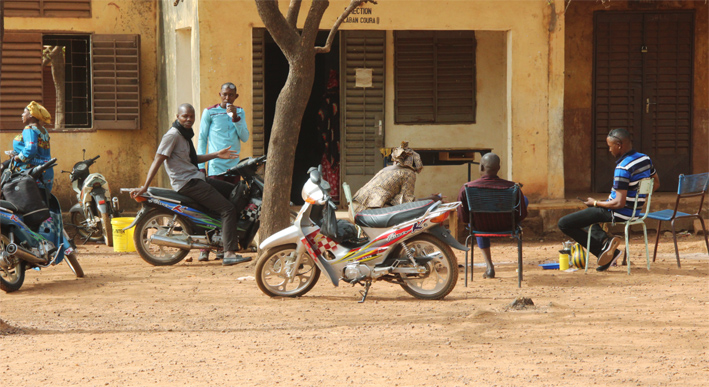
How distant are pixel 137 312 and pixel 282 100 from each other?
8.28ft

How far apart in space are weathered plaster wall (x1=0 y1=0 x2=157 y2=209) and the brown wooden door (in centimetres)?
605

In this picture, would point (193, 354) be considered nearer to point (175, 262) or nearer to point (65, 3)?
point (175, 262)

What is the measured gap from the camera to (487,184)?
24.0 feet

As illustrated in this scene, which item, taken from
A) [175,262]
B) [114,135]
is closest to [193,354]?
[175,262]

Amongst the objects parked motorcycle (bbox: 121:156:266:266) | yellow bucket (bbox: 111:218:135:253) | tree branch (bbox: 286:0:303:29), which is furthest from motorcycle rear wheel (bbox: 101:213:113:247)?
tree branch (bbox: 286:0:303:29)

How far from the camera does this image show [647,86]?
11430mm

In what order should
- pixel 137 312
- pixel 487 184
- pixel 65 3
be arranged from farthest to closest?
pixel 65 3, pixel 487 184, pixel 137 312

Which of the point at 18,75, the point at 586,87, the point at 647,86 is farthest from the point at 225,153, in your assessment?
the point at 647,86

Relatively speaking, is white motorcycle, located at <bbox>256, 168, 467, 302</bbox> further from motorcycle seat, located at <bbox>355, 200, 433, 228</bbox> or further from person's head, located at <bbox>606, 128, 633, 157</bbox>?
person's head, located at <bbox>606, 128, 633, 157</bbox>

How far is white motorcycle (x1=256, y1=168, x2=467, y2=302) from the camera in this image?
659 centimetres

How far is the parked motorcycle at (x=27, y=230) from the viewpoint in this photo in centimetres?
705

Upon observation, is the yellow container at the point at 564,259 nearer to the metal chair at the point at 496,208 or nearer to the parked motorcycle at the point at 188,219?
the metal chair at the point at 496,208

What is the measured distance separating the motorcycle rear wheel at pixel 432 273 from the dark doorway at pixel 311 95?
467 centimetres

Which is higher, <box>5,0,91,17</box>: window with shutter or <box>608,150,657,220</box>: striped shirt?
<box>5,0,91,17</box>: window with shutter
